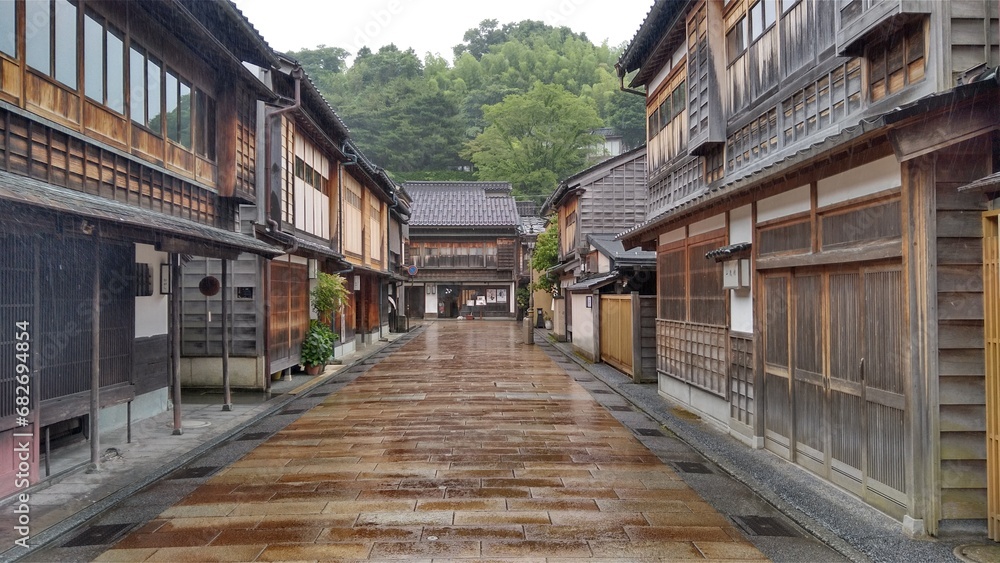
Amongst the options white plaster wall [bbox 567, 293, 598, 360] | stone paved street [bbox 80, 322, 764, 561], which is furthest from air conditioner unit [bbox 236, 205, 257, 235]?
white plaster wall [bbox 567, 293, 598, 360]

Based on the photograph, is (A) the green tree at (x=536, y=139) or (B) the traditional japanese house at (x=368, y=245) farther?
(A) the green tree at (x=536, y=139)

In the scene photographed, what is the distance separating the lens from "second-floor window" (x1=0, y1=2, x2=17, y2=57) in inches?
276

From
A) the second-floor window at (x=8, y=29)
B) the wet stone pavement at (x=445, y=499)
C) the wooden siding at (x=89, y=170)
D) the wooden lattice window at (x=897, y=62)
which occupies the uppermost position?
the second-floor window at (x=8, y=29)

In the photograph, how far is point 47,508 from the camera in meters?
6.68

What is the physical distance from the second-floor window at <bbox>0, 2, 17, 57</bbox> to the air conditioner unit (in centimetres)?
707

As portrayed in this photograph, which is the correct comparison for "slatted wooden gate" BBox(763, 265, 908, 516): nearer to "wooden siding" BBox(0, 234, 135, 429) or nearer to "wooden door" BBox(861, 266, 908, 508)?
"wooden door" BBox(861, 266, 908, 508)

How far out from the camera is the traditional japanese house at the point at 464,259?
4978 cm

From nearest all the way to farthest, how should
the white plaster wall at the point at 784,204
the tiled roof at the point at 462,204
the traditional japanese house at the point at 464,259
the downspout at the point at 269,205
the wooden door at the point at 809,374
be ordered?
the wooden door at the point at 809,374
the white plaster wall at the point at 784,204
the downspout at the point at 269,205
the traditional japanese house at the point at 464,259
the tiled roof at the point at 462,204

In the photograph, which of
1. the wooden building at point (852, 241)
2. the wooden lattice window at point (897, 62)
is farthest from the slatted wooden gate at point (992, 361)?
the wooden lattice window at point (897, 62)

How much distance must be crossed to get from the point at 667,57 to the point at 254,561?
13.3 meters

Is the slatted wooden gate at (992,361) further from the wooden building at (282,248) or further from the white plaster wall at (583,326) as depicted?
the white plaster wall at (583,326)

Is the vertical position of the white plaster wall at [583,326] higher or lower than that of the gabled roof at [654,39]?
lower

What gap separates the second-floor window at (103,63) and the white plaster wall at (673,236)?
1049 centimetres

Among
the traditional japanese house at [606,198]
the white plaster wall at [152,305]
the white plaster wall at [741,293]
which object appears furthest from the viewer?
the traditional japanese house at [606,198]
